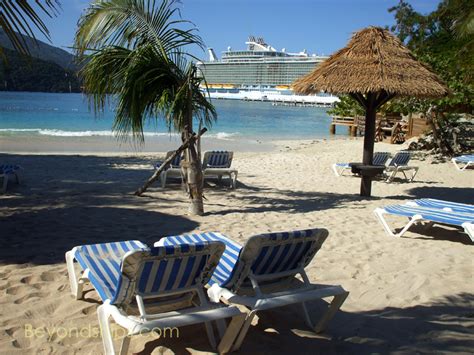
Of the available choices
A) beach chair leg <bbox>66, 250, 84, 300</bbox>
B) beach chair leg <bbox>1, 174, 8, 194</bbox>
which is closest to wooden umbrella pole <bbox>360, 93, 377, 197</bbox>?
beach chair leg <bbox>1, 174, 8, 194</bbox>

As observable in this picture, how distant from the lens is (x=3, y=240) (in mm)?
4895

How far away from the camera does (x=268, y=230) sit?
231 inches

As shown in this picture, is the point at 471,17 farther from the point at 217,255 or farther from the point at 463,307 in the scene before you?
the point at 217,255

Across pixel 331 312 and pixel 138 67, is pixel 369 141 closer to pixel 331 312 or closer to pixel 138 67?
pixel 138 67

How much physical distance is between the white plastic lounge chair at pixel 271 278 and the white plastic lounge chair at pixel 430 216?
267 centimetres

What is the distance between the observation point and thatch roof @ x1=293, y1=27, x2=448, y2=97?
25.8 feet

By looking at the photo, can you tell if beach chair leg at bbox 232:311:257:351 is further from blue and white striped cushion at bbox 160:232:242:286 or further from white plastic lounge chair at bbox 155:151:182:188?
white plastic lounge chair at bbox 155:151:182:188

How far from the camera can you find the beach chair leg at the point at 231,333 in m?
2.73

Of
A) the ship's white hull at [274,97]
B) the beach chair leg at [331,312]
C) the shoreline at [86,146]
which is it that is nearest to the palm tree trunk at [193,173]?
the beach chair leg at [331,312]

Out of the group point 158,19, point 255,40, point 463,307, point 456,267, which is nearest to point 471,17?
point 158,19

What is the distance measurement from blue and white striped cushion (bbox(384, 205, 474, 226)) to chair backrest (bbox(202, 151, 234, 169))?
12.7 ft

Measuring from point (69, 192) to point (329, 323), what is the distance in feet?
18.7

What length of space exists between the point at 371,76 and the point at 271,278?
18.7ft

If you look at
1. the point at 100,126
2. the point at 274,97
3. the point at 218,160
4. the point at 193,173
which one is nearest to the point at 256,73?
the point at 274,97
